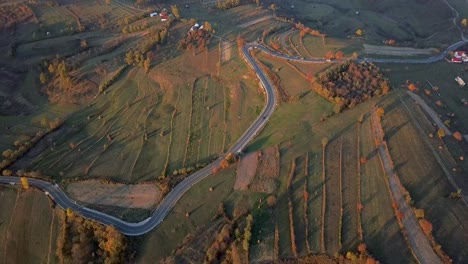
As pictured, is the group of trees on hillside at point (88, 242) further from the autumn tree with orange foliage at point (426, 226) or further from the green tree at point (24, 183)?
the autumn tree with orange foliage at point (426, 226)

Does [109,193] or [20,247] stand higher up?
[109,193]

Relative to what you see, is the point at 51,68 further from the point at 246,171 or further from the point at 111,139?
the point at 246,171

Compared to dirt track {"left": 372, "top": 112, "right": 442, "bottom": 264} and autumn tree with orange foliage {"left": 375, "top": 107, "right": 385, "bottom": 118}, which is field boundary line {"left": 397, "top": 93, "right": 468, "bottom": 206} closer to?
autumn tree with orange foliage {"left": 375, "top": 107, "right": 385, "bottom": 118}

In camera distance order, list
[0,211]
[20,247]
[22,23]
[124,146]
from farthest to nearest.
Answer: [22,23] → [124,146] → [0,211] → [20,247]

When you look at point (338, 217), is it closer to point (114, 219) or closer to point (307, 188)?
point (307, 188)

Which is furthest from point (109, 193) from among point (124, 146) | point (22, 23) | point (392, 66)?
point (22, 23)

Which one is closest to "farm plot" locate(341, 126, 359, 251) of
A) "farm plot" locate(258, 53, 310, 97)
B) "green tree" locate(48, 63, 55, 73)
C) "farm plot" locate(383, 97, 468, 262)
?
"farm plot" locate(383, 97, 468, 262)
